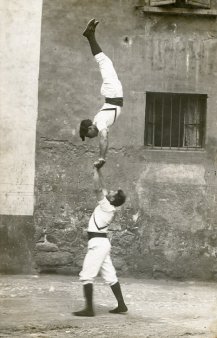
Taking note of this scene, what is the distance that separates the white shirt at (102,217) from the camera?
8.36 meters

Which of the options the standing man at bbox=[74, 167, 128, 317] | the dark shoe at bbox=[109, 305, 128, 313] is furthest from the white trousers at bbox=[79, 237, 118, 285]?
the dark shoe at bbox=[109, 305, 128, 313]

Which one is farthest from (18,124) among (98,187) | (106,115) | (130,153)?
(98,187)

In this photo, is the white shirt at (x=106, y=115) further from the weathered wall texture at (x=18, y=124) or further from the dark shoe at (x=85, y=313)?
the dark shoe at (x=85, y=313)

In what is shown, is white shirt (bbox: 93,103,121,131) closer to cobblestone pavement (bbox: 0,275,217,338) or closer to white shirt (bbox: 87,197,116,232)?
white shirt (bbox: 87,197,116,232)

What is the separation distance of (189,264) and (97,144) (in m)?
2.54

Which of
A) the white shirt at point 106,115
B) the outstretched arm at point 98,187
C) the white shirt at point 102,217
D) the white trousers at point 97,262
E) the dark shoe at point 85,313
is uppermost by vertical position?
the white shirt at point 106,115

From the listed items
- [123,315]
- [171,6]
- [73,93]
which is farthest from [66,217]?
[171,6]

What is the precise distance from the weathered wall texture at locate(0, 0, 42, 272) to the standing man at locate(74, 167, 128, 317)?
2.88 metres

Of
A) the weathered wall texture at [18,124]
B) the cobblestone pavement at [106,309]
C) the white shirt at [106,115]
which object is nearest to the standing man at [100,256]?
the cobblestone pavement at [106,309]

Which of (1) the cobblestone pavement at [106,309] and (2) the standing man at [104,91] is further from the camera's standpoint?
(2) the standing man at [104,91]

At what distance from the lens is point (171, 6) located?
36.4ft

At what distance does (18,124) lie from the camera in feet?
36.4

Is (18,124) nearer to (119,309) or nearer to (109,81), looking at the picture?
(109,81)

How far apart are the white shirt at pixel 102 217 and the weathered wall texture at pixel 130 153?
269cm
